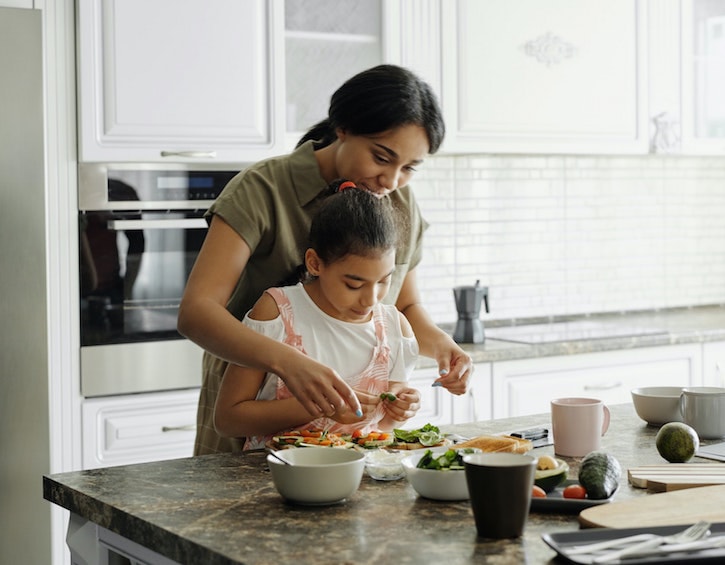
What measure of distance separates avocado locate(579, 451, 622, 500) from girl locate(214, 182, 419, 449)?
1.48ft

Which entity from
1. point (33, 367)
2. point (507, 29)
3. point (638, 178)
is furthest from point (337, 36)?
point (638, 178)

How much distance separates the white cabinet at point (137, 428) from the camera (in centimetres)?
329

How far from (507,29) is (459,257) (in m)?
0.96

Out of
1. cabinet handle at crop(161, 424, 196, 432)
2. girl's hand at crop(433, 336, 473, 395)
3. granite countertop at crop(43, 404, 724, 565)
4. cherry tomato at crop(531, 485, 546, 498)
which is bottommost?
cabinet handle at crop(161, 424, 196, 432)

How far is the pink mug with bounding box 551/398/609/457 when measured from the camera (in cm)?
187

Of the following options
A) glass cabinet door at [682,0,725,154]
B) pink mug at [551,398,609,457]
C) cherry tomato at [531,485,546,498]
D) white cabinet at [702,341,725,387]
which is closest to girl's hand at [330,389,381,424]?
pink mug at [551,398,609,457]

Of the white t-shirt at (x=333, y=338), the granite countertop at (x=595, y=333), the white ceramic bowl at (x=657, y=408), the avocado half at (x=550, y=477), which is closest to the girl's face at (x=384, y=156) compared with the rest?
the white t-shirt at (x=333, y=338)

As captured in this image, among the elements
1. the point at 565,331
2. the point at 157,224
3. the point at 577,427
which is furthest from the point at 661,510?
the point at 565,331

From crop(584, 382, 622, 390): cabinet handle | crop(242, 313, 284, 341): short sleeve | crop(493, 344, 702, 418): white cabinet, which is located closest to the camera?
crop(242, 313, 284, 341): short sleeve

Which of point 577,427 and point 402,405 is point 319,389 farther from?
point 577,427

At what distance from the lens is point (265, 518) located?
1489 millimetres

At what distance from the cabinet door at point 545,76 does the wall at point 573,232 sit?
40 centimetres

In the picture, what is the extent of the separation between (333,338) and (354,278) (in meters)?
0.16

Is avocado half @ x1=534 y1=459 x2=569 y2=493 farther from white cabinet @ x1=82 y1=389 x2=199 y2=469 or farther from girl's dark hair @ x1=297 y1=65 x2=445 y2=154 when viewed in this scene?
white cabinet @ x1=82 y1=389 x2=199 y2=469
